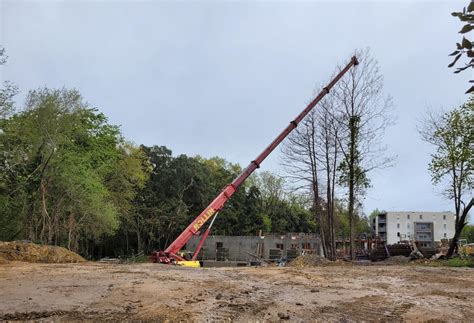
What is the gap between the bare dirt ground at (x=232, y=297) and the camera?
8789 millimetres

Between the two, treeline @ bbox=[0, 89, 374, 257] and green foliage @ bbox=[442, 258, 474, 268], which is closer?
green foliage @ bbox=[442, 258, 474, 268]

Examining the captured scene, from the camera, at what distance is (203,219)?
23328 millimetres

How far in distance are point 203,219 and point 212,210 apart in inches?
32.0

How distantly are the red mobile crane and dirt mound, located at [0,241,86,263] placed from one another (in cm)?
474

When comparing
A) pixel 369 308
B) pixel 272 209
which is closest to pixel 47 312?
pixel 369 308

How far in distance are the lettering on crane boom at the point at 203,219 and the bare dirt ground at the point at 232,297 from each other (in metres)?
7.87

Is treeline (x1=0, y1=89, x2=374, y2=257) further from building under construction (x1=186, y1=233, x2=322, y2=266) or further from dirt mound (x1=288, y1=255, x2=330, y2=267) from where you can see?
dirt mound (x1=288, y1=255, x2=330, y2=267)

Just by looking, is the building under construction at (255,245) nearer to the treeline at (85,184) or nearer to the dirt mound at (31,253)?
the treeline at (85,184)

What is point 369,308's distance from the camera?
31.7 feet

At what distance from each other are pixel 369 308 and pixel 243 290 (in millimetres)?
3484

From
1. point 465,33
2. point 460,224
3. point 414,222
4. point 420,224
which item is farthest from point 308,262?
point 420,224

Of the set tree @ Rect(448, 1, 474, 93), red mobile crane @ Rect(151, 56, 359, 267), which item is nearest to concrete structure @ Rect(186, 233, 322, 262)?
red mobile crane @ Rect(151, 56, 359, 267)

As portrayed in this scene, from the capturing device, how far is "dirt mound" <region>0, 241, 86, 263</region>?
21.5m

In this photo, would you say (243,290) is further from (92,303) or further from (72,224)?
(72,224)
